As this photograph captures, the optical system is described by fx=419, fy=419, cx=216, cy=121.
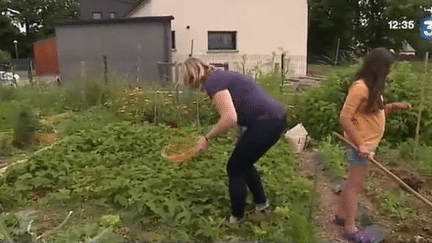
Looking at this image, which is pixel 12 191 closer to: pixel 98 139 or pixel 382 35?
pixel 98 139

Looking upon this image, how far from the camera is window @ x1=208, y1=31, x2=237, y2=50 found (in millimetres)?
20266

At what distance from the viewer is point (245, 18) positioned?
66.7 ft

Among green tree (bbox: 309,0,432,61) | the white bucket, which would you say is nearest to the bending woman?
the white bucket

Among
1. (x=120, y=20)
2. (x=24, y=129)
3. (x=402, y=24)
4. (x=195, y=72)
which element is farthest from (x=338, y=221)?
(x=402, y=24)

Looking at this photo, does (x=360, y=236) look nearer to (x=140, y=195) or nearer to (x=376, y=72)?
(x=376, y=72)

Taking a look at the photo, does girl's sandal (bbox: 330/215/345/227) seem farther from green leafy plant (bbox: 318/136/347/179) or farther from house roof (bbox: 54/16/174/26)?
house roof (bbox: 54/16/174/26)

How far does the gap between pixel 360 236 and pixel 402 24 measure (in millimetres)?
33981

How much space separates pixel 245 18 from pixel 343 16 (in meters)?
Result: 17.6

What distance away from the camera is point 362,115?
2822mm

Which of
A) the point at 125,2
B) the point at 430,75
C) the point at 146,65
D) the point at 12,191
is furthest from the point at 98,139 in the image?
the point at 125,2

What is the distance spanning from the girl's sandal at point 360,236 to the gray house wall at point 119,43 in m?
14.8

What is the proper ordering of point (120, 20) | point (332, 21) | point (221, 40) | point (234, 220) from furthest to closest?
point (332, 21)
point (221, 40)
point (120, 20)
point (234, 220)

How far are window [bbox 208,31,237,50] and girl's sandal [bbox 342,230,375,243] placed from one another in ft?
58.3

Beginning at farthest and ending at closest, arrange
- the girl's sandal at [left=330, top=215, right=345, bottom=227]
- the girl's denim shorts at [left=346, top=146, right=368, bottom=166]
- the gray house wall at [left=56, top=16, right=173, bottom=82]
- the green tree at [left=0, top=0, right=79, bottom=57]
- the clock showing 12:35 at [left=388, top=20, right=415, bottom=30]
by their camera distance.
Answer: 1. the green tree at [left=0, top=0, right=79, bottom=57]
2. the clock showing 12:35 at [left=388, top=20, right=415, bottom=30]
3. the gray house wall at [left=56, top=16, right=173, bottom=82]
4. the girl's sandal at [left=330, top=215, right=345, bottom=227]
5. the girl's denim shorts at [left=346, top=146, right=368, bottom=166]
